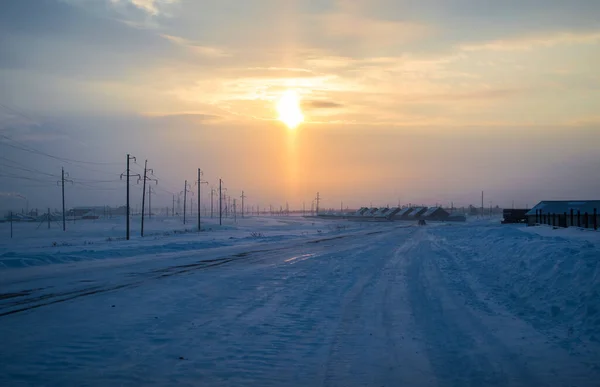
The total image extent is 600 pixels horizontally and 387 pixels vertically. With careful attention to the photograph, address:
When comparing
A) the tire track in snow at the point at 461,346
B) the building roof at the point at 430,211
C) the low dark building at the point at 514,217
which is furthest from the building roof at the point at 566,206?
the building roof at the point at 430,211

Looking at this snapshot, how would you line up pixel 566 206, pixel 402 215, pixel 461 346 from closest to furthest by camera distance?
pixel 461 346, pixel 566 206, pixel 402 215

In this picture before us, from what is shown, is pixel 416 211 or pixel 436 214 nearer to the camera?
pixel 436 214

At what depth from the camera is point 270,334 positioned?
10.1 metres

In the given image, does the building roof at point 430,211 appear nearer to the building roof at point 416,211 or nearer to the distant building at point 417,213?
the distant building at point 417,213

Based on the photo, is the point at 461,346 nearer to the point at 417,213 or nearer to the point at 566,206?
the point at 566,206

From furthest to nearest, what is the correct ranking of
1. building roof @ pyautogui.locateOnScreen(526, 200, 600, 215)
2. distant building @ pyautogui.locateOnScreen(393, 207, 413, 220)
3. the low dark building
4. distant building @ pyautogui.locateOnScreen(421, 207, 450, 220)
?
distant building @ pyautogui.locateOnScreen(393, 207, 413, 220) < distant building @ pyautogui.locateOnScreen(421, 207, 450, 220) < the low dark building < building roof @ pyautogui.locateOnScreen(526, 200, 600, 215)

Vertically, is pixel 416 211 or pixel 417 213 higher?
pixel 416 211

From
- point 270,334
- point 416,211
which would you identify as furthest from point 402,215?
point 270,334

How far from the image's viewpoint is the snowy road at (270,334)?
749 cm

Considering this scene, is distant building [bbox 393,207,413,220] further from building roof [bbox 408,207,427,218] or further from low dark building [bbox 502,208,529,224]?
low dark building [bbox 502,208,529,224]

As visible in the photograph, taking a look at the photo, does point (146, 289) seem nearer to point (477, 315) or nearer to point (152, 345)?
point (152, 345)

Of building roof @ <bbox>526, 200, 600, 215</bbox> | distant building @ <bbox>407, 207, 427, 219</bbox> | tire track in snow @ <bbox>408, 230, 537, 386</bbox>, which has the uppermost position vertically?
building roof @ <bbox>526, 200, 600, 215</bbox>

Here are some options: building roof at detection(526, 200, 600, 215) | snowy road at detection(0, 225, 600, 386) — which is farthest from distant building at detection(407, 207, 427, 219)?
snowy road at detection(0, 225, 600, 386)

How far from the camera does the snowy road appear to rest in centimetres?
749
